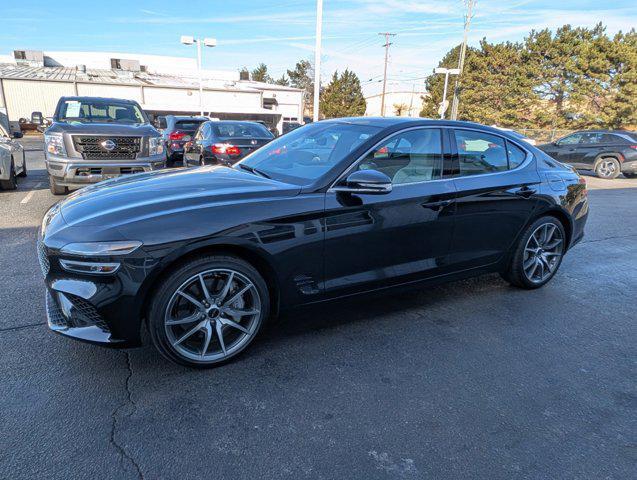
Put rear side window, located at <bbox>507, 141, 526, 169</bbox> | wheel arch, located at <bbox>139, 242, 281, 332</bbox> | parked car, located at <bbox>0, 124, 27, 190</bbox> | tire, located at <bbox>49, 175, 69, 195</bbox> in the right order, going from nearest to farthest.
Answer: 1. wheel arch, located at <bbox>139, 242, 281, 332</bbox>
2. rear side window, located at <bbox>507, 141, 526, 169</bbox>
3. tire, located at <bbox>49, 175, 69, 195</bbox>
4. parked car, located at <bbox>0, 124, 27, 190</bbox>

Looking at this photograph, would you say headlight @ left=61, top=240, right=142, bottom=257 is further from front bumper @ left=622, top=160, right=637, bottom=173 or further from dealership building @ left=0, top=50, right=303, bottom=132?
dealership building @ left=0, top=50, right=303, bottom=132

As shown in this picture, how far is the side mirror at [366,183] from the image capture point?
3.05m

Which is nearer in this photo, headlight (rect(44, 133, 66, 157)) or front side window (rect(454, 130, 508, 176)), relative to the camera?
front side window (rect(454, 130, 508, 176))

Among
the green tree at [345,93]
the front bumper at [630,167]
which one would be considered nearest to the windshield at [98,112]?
the front bumper at [630,167]

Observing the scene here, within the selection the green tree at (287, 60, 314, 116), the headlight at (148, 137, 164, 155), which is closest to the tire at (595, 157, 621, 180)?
the headlight at (148, 137, 164, 155)

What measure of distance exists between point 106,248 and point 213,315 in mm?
770

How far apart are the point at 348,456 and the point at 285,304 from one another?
1.14m

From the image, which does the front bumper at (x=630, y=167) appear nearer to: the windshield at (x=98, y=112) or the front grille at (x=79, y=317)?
the windshield at (x=98, y=112)

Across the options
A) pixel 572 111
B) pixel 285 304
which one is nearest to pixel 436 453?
pixel 285 304

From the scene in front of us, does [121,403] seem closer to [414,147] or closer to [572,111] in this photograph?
[414,147]

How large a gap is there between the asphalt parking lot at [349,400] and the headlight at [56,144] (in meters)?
4.24

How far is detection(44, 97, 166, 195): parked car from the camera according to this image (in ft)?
24.9

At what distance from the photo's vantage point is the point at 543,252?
4.55 m

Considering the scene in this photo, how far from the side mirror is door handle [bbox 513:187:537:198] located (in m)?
1.65
